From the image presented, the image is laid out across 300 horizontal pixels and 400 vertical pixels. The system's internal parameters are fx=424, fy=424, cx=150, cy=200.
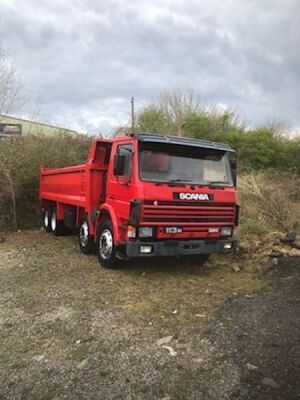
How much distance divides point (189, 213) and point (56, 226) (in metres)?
5.57

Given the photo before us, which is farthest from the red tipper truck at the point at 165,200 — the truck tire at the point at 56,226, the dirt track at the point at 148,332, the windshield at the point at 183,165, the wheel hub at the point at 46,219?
the wheel hub at the point at 46,219

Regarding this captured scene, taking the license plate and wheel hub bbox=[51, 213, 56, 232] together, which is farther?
wheel hub bbox=[51, 213, 56, 232]

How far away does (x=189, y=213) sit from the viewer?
23.2 feet

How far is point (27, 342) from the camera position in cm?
464

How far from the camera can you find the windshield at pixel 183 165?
6973 millimetres

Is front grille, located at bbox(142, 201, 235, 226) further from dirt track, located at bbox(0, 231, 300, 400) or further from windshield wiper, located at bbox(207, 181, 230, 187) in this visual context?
dirt track, located at bbox(0, 231, 300, 400)

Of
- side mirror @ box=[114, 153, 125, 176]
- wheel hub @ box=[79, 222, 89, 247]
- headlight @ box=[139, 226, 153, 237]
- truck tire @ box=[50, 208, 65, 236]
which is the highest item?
side mirror @ box=[114, 153, 125, 176]

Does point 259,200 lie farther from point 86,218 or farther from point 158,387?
point 158,387

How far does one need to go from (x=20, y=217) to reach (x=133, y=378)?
1071cm

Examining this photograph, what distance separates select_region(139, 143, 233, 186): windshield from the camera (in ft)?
22.9

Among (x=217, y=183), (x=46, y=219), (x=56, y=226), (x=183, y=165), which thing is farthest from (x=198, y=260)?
(x=46, y=219)

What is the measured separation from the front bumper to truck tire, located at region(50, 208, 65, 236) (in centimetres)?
509

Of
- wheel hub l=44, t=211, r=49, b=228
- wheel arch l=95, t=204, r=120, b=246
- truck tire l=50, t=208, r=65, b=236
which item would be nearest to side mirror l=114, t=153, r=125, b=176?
wheel arch l=95, t=204, r=120, b=246

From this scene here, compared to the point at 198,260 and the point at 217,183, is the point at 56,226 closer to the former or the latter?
the point at 198,260
